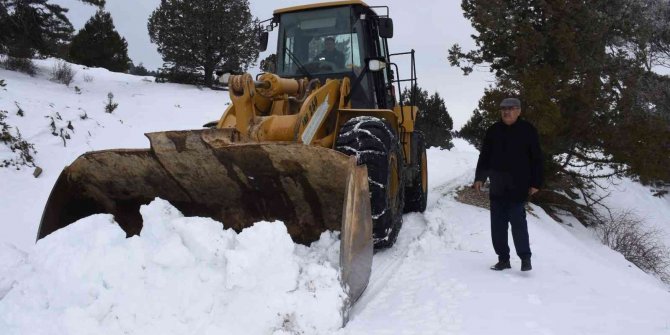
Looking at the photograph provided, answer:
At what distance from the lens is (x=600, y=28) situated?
1320 centimetres

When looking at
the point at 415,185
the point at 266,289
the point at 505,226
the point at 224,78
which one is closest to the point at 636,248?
the point at 415,185

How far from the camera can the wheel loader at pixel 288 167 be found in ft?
12.1

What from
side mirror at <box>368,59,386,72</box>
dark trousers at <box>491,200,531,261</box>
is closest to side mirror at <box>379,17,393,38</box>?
side mirror at <box>368,59,386,72</box>

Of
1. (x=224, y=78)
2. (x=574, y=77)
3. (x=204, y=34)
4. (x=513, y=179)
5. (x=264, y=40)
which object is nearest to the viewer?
(x=513, y=179)

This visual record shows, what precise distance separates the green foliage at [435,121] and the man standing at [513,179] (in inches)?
950

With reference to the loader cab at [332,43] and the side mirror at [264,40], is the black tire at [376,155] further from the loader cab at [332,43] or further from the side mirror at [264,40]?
the side mirror at [264,40]

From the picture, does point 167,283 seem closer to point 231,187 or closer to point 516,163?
point 231,187

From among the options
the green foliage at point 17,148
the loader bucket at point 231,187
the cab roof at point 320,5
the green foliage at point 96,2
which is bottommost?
the green foliage at point 17,148

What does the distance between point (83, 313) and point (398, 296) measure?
2.04 metres

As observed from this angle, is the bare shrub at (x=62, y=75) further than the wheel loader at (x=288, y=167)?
Yes

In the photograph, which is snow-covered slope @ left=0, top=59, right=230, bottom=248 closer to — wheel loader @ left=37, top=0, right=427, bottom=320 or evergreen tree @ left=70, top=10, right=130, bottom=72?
wheel loader @ left=37, top=0, right=427, bottom=320

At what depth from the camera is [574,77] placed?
41.6 feet

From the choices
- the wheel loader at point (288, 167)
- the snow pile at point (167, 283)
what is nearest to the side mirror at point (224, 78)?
the wheel loader at point (288, 167)

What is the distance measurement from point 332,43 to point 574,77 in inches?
349
